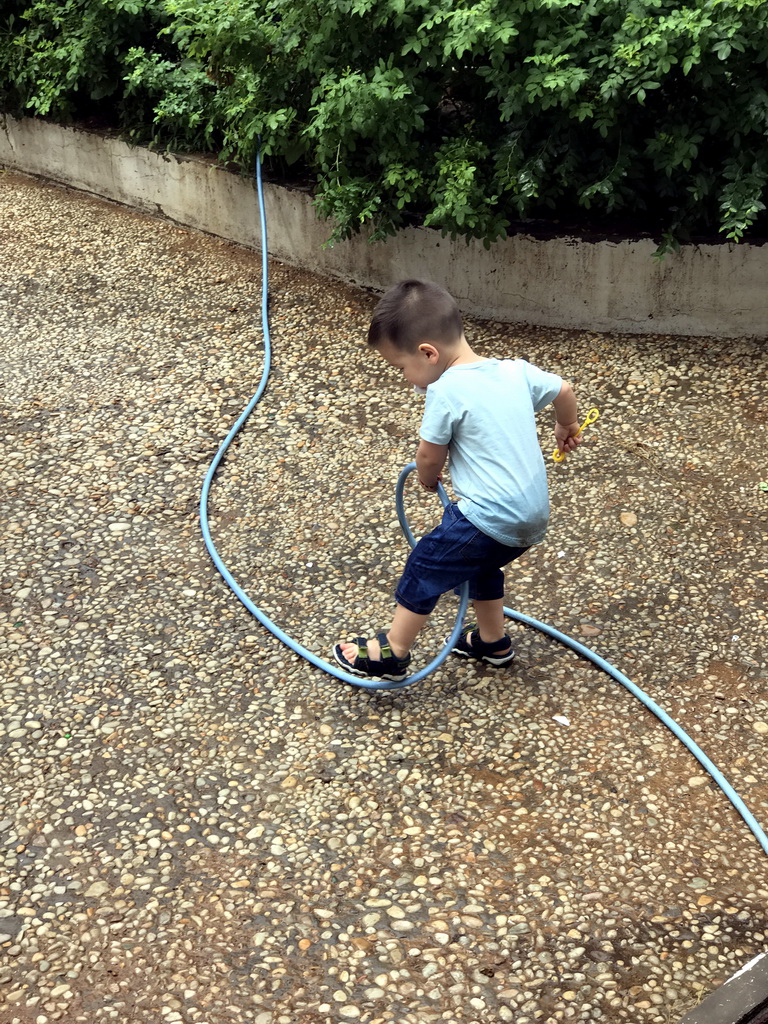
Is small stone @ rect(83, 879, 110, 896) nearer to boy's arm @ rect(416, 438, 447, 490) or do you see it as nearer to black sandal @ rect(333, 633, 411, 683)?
black sandal @ rect(333, 633, 411, 683)

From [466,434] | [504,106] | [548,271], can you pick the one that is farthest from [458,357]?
[548,271]

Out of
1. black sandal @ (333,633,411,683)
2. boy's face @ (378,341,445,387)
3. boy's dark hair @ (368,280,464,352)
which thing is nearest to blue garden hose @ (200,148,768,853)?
black sandal @ (333,633,411,683)

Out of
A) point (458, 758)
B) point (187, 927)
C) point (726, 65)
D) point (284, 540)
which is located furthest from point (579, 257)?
point (187, 927)

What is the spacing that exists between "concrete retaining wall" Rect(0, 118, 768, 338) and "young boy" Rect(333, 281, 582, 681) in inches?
91.8

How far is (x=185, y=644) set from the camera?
3.43 meters

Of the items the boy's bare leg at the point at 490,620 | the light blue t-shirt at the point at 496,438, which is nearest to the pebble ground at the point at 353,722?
the boy's bare leg at the point at 490,620

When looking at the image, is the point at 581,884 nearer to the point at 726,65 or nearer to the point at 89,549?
the point at 89,549

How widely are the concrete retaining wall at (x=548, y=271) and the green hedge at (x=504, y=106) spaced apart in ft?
0.50

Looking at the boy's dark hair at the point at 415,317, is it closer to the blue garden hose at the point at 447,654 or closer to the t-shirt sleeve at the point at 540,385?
the t-shirt sleeve at the point at 540,385

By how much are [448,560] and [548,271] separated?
107 inches

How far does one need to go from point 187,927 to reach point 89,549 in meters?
1.78

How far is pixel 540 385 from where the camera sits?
282 centimetres

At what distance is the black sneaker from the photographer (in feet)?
10.6

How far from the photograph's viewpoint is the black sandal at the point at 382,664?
3135 millimetres
